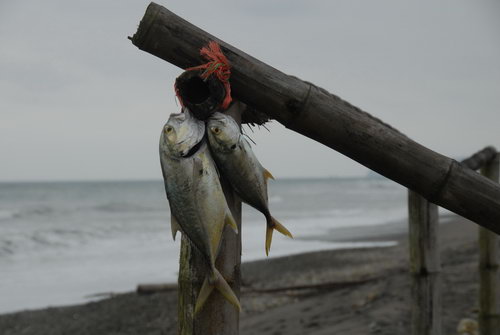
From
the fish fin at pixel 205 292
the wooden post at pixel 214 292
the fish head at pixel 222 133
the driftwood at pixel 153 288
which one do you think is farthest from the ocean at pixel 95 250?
the fish head at pixel 222 133

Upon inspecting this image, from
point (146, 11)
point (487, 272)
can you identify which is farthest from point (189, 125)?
point (487, 272)

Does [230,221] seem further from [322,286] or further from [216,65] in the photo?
[322,286]

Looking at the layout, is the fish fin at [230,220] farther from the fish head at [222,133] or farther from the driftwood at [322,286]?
the driftwood at [322,286]

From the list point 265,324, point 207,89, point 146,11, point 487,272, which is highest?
point 146,11

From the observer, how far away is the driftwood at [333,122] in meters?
1.78

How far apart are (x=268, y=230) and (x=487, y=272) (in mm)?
3483

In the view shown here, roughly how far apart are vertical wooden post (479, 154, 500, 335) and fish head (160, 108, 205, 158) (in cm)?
357

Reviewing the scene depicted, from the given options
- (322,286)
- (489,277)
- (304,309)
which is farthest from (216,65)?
(322,286)

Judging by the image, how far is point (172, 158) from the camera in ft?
5.53

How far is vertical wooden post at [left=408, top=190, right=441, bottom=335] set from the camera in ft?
11.8

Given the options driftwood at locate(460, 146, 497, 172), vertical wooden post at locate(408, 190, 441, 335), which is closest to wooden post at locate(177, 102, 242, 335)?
vertical wooden post at locate(408, 190, 441, 335)

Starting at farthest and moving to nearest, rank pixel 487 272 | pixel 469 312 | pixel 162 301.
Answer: pixel 162 301, pixel 469 312, pixel 487 272

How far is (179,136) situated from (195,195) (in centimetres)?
19

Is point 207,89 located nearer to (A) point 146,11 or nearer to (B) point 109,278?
(A) point 146,11
